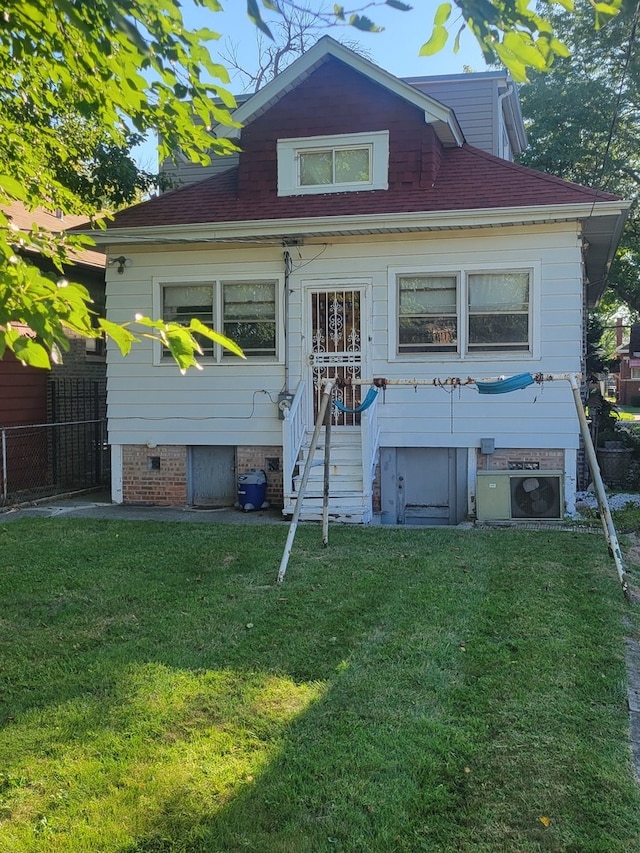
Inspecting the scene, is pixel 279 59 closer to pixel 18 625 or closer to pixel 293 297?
pixel 293 297

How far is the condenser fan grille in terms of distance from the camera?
345 inches

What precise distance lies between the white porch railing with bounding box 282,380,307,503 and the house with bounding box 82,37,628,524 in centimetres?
4

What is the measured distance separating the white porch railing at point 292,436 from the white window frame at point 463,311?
144 centimetres

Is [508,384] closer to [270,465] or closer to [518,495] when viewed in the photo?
[518,495]

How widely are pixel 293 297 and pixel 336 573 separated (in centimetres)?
468

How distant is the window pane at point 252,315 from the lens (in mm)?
9977

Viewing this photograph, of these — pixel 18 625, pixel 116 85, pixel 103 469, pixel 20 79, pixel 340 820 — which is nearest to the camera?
pixel 340 820

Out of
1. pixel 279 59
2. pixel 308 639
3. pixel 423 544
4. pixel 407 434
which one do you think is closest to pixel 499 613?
pixel 308 639

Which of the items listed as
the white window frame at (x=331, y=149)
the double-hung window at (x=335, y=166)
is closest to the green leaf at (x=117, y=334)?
the white window frame at (x=331, y=149)

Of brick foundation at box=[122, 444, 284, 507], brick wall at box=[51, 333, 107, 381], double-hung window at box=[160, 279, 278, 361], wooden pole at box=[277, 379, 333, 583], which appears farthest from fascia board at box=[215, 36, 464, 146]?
brick wall at box=[51, 333, 107, 381]

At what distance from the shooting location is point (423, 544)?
7617 mm

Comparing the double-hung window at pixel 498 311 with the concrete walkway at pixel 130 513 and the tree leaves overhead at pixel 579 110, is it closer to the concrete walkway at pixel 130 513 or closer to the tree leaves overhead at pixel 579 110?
the concrete walkway at pixel 130 513

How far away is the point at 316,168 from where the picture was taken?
397 inches

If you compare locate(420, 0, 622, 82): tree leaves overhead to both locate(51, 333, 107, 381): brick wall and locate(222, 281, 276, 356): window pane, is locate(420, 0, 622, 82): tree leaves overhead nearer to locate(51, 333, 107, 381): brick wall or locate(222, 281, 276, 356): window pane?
locate(222, 281, 276, 356): window pane
